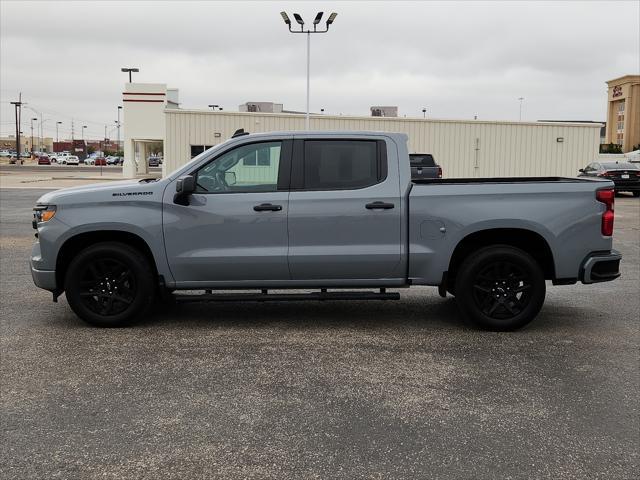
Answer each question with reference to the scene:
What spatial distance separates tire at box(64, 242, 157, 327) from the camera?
21.8 ft

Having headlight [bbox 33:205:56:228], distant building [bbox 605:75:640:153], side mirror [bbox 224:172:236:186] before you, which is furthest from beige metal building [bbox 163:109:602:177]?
distant building [bbox 605:75:640:153]

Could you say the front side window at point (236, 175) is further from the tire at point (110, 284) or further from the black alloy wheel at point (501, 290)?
the black alloy wheel at point (501, 290)

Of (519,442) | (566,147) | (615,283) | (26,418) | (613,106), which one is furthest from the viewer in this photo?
(613,106)

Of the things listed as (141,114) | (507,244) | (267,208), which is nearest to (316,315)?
(267,208)

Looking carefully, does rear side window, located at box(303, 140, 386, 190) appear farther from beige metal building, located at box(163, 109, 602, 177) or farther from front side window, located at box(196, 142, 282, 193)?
beige metal building, located at box(163, 109, 602, 177)

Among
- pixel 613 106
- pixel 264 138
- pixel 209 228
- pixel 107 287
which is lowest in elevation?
pixel 107 287

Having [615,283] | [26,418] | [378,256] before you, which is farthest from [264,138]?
[615,283]

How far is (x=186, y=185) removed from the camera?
252 inches

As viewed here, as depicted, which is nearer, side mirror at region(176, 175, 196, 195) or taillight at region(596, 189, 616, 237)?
side mirror at region(176, 175, 196, 195)

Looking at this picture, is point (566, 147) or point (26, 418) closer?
point (26, 418)

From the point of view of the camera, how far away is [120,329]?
22.1 feet

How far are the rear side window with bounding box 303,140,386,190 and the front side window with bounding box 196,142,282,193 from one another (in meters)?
0.38

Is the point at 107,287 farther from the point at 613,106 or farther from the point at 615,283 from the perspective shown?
the point at 613,106

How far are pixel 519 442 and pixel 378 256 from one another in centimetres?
278
